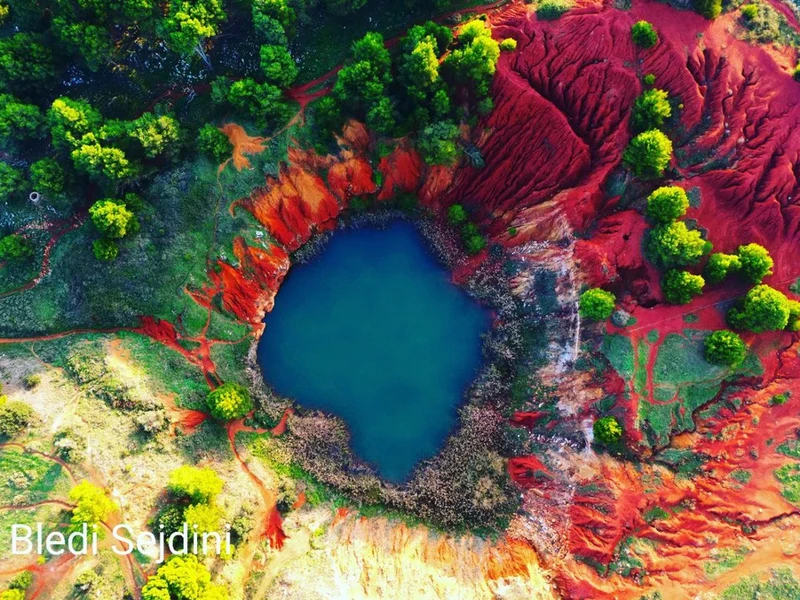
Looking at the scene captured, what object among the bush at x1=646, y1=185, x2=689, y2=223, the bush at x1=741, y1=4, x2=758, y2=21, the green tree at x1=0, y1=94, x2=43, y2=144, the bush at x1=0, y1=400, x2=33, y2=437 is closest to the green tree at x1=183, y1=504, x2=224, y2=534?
the bush at x1=0, y1=400, x2=33, y2=437

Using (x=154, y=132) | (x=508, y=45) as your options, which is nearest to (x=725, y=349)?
(x=508, y=45)

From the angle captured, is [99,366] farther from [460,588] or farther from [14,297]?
[460,588]

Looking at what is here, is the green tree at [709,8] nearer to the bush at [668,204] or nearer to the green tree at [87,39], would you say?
the bush at [668,204]

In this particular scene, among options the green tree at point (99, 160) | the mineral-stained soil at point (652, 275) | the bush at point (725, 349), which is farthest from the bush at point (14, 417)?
the bush at point (725, 349)

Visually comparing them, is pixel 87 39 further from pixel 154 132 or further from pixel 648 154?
pixel 648 154

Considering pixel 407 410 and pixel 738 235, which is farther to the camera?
pixel 407 410

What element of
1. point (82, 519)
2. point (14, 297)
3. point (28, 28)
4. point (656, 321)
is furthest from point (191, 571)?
point (28, 28)
